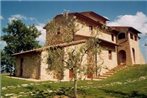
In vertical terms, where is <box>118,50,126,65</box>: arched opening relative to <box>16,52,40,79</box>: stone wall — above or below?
above

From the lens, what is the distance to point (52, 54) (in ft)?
69.8

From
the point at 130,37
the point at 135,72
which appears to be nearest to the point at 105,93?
the point at 135,72

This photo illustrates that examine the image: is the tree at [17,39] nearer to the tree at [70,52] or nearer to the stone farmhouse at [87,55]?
the stone farmhouse at [87,55]

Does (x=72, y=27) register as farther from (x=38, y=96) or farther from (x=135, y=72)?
(x=135, y=72)

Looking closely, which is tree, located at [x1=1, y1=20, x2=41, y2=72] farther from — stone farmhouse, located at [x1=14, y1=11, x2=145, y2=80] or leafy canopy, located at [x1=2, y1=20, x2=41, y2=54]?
stone farmhouse, located at [x1=14, y1=11, x2=145, y2=80]

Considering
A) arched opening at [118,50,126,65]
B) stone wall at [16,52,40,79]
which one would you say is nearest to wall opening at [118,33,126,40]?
arched opening at [118,50,126,65]

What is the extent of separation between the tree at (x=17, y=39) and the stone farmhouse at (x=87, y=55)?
41.6 ft

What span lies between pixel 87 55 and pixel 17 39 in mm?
27354

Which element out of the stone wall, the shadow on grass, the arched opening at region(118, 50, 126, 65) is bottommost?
the shadow on grass

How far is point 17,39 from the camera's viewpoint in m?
52.8

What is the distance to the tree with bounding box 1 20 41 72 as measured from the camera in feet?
172

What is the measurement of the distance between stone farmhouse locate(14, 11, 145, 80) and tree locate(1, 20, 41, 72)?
499 inches

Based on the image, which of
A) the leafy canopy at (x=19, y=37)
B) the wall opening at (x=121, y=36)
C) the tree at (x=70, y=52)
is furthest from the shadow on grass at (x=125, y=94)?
the leafy canopy at (x=19, y=37)

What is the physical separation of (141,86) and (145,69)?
1097cm
